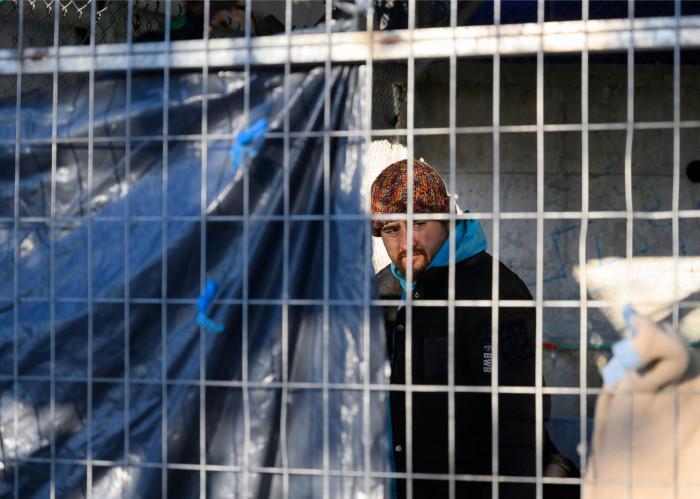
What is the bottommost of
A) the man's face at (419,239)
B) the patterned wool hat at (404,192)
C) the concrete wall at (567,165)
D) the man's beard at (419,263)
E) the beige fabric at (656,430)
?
the beige fabric at (656,430)

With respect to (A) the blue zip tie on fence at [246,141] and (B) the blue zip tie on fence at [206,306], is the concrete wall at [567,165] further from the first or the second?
(B) the blue zip tie on fence at [206,306]

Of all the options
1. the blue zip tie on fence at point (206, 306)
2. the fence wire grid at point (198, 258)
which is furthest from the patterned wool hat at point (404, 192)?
the blue zip tie on fence at point (206, 306)

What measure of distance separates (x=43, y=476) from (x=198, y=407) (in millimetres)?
501

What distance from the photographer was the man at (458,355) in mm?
2336

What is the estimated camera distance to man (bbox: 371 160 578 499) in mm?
2336

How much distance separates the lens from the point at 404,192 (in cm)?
271

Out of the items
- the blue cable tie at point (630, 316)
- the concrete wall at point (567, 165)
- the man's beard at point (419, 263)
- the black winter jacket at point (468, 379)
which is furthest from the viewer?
the concrete wall at point (567, 165)

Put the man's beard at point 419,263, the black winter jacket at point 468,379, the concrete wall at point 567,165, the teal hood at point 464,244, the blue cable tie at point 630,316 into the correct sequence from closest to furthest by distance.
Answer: the blue cable tie at point 630,316 < the black winter jacket at point 468,379 < the teal hood at point 464,244 < the man's beard at point 419,263 < the concrete wall at point 567,165

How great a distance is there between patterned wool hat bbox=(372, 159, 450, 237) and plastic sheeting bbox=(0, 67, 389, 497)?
740 millimetres

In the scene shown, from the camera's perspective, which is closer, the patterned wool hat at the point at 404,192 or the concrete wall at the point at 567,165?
the patterned wool hat at the point at 404,192

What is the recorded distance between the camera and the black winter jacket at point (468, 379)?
2.33 meters

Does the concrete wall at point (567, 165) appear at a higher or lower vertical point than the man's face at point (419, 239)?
higher

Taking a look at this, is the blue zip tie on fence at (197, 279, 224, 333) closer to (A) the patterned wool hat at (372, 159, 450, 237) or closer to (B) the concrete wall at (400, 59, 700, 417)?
(A) the patterned wool hat at (372, 159, 450, 237)

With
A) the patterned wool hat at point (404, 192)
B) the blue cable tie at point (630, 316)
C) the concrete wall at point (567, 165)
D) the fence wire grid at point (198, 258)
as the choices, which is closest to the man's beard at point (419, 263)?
the patterned wool hat at point (404, 192)
